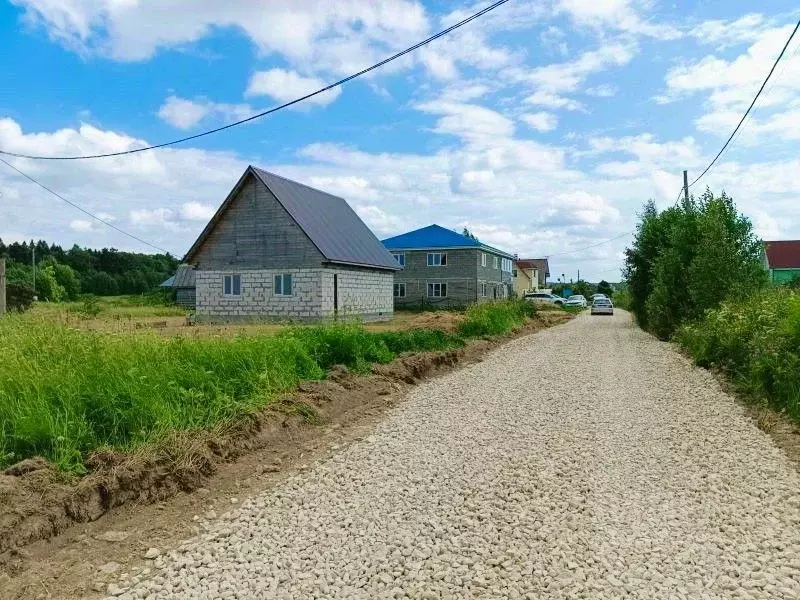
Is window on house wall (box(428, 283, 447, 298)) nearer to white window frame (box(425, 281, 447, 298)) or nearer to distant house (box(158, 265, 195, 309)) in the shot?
white window frame (box(425, 281, 447, 298))

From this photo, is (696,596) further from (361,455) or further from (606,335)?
(606,335)

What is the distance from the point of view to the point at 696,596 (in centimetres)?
350

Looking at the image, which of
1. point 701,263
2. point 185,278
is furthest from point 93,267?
point 701,263

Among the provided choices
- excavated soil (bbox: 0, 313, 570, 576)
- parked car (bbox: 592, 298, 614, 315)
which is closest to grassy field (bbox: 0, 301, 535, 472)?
excavated soil (bbox: 0, 313, 570, 576)

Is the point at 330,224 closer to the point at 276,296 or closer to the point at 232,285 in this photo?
the point at 276,296

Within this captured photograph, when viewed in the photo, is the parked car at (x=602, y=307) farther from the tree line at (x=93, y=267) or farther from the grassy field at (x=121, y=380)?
the tree line at (x=93, y=267)

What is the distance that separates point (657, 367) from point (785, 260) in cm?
4969

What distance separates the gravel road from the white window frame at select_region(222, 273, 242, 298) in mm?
22000

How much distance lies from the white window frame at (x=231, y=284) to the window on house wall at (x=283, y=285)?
6.50 ft

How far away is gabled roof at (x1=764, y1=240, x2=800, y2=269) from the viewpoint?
54.1 metres

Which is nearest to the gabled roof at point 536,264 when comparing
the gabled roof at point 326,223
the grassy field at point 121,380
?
the gabled roof at point 326,223

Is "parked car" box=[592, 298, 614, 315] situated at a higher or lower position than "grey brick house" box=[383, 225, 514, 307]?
lower

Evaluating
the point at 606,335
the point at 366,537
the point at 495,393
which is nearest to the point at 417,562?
the point at 366,537

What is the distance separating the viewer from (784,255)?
2184 inches
